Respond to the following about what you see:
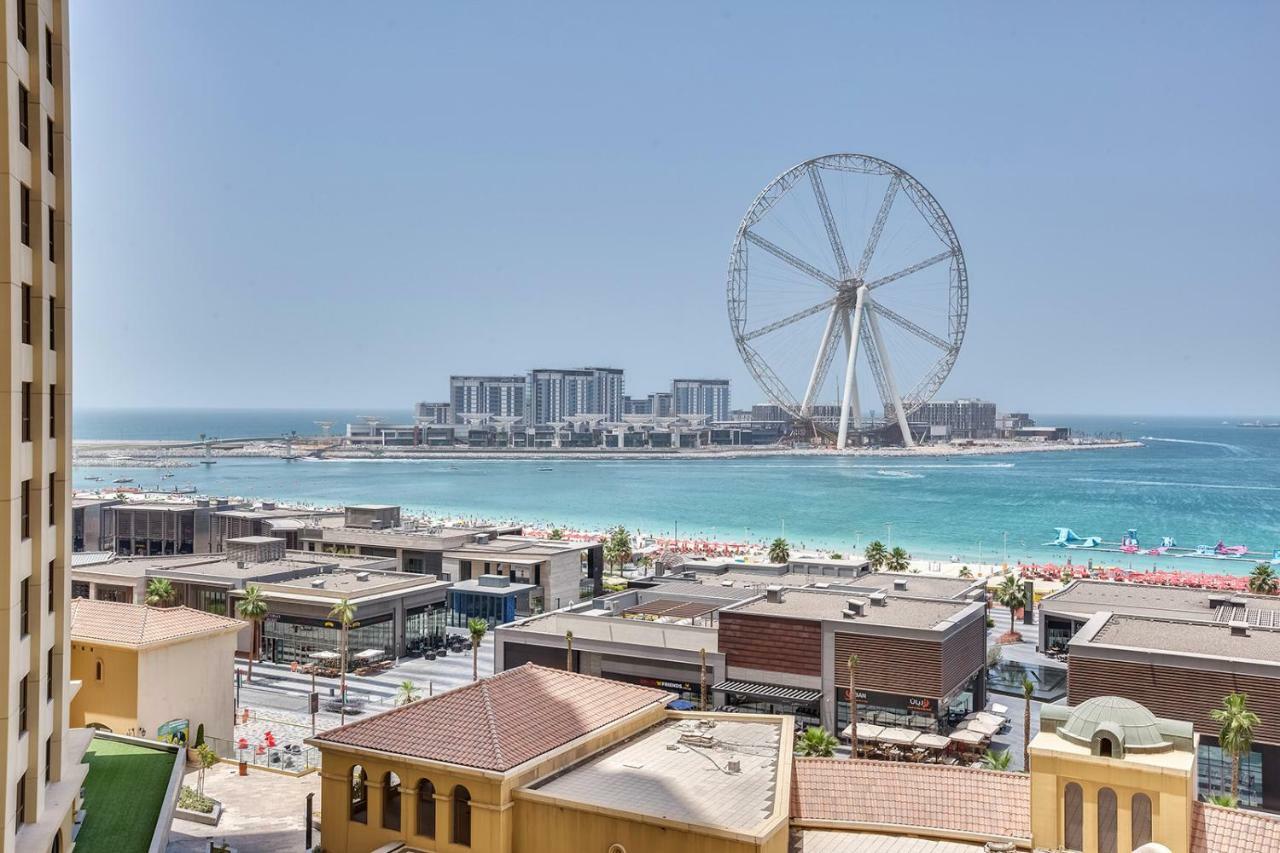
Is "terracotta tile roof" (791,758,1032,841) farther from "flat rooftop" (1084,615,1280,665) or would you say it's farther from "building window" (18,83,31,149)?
"flat rooftop" (1084,615,1280,665)

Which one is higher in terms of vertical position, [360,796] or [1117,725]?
[1117,725]

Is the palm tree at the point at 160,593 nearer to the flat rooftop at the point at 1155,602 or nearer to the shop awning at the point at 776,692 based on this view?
the shop awning at the point at 776,692

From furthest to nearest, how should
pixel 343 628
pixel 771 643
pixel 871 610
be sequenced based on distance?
pixel 343 628, pixel 871 610, pixel 771 643

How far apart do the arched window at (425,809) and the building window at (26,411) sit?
289 inches

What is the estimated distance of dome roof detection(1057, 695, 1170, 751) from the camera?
15625 mm

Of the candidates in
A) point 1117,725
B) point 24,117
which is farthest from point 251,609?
point 1117,725

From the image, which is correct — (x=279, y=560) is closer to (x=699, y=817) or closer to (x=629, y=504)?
(x=699, y=817)

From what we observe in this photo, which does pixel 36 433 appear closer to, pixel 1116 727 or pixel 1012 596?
pixel 1116 727

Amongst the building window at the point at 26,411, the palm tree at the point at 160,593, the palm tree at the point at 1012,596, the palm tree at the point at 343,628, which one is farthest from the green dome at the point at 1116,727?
the palm tree at the point at 160,593

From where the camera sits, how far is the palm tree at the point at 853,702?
31.9 meters

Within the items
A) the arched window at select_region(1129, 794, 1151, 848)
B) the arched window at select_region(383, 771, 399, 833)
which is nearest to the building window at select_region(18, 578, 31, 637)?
the arched window at select_region(383, 771, 399, 833)

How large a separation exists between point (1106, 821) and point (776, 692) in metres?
20.1

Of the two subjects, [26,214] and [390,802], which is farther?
[390,802]

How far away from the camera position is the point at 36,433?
13.3 metres
